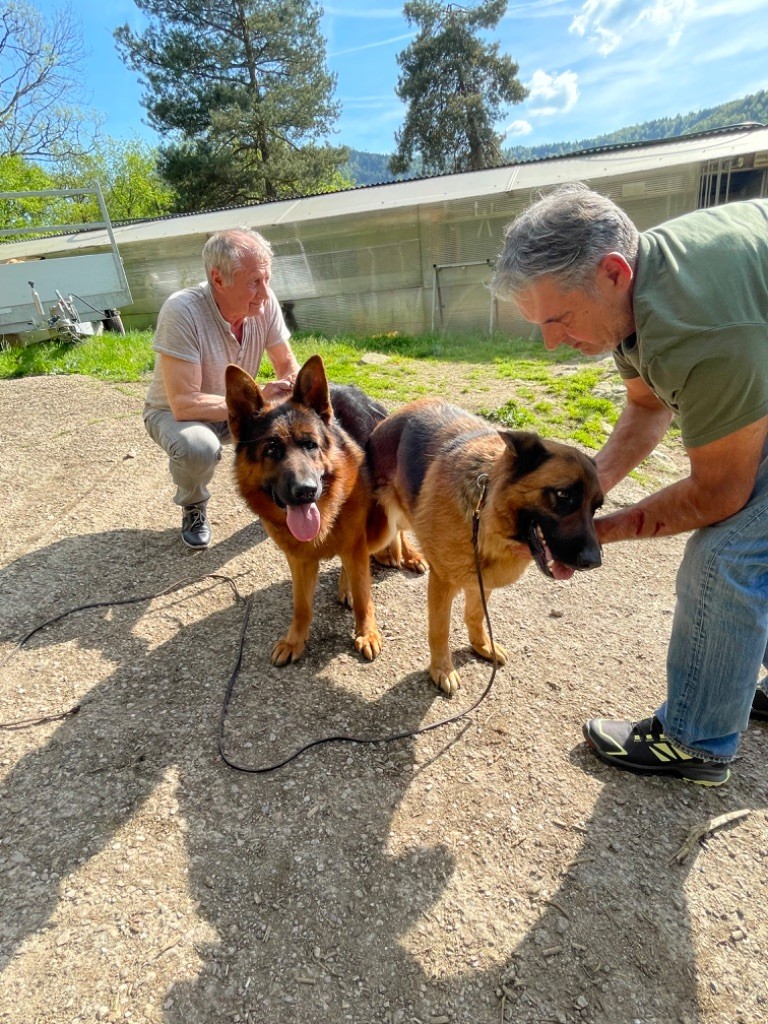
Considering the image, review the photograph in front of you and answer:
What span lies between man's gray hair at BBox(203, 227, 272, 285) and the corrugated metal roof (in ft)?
34.9

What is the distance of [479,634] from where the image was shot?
3.18 meters

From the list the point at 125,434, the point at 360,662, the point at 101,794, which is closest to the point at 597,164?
the point at 125,434

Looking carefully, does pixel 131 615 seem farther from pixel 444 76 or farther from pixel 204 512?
pixel 444 76

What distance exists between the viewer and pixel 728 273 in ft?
6.04

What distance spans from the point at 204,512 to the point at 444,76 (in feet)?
106

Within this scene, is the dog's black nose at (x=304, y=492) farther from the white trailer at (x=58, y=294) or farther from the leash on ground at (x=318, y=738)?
the white trailer at (x=58, y=294)

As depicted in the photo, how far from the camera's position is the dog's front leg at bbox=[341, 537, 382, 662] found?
323 centimetres

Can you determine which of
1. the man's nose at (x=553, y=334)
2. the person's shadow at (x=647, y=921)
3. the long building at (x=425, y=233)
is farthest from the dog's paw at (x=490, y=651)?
the long building at (x=425, y=233)

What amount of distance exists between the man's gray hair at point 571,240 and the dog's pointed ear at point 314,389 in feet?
4.11

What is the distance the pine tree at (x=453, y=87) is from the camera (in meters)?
27.0

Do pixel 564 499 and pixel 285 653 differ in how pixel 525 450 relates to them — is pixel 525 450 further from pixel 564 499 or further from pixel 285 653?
pixel 285 653

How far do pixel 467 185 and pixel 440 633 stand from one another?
1391 centimetres

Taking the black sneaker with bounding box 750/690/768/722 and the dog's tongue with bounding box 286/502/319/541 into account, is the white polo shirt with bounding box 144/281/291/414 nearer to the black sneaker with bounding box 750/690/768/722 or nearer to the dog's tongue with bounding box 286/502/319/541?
the dog's tongue with bounding box 286/502/319/541

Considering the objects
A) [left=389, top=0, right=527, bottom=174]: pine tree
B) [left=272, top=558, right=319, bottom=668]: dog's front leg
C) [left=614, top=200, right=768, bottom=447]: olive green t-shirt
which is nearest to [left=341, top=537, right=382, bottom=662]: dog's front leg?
[left=272, top=558, right=319, bottom=668]: dog's front leg
